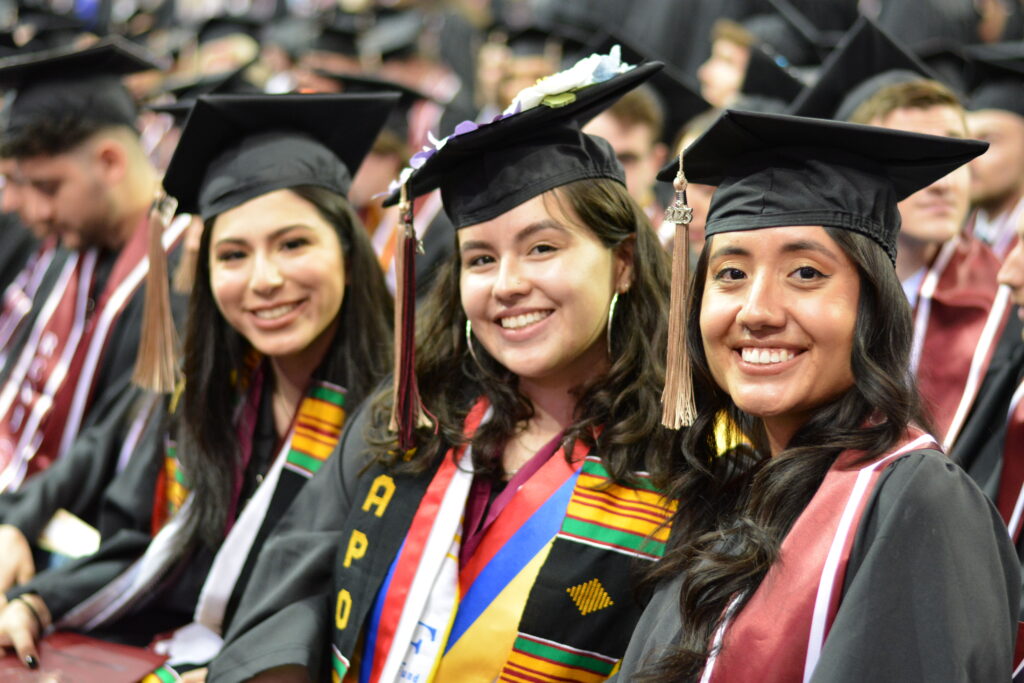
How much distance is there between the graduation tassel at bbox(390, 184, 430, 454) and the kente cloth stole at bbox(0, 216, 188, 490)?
1.57 metres

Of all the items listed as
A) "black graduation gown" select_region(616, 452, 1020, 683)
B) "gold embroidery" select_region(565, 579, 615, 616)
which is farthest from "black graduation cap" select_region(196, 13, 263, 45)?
"black graduation gown" select_region(616, 452, 1020, 683)

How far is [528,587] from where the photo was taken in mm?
2287

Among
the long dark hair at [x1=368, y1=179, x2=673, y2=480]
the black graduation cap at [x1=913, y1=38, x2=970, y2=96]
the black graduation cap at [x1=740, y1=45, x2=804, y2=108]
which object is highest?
the black graduation cap at [x1=913, y1=38, x2=970, y2=96]

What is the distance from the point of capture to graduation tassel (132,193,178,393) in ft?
10.7

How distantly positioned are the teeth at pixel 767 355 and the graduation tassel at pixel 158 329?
1.91 m

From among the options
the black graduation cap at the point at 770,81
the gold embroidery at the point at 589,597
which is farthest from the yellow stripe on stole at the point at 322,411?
the black graduation cap at the point at 770,81

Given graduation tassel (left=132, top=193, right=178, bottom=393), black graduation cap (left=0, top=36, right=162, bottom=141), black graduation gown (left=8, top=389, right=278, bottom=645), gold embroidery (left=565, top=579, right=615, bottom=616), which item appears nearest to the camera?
gold embroidery (left=565, top=579, right=615, bottom=616)

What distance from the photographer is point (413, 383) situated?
2.51 metres

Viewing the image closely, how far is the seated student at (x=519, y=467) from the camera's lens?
2.28 metres

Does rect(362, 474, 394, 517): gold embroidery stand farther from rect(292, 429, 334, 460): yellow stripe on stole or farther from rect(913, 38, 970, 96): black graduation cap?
rect(913, 38, 970, 96): black graduation cap

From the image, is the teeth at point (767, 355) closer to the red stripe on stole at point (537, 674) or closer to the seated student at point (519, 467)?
the seated student at point (519, 467)

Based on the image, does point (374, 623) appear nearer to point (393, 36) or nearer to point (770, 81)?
point (770, 81)

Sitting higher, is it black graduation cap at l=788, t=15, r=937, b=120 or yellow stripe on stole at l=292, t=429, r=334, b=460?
black graduation cap at l=788, t=15, r=937, b=120

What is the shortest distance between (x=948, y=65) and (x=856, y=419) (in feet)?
11.5
